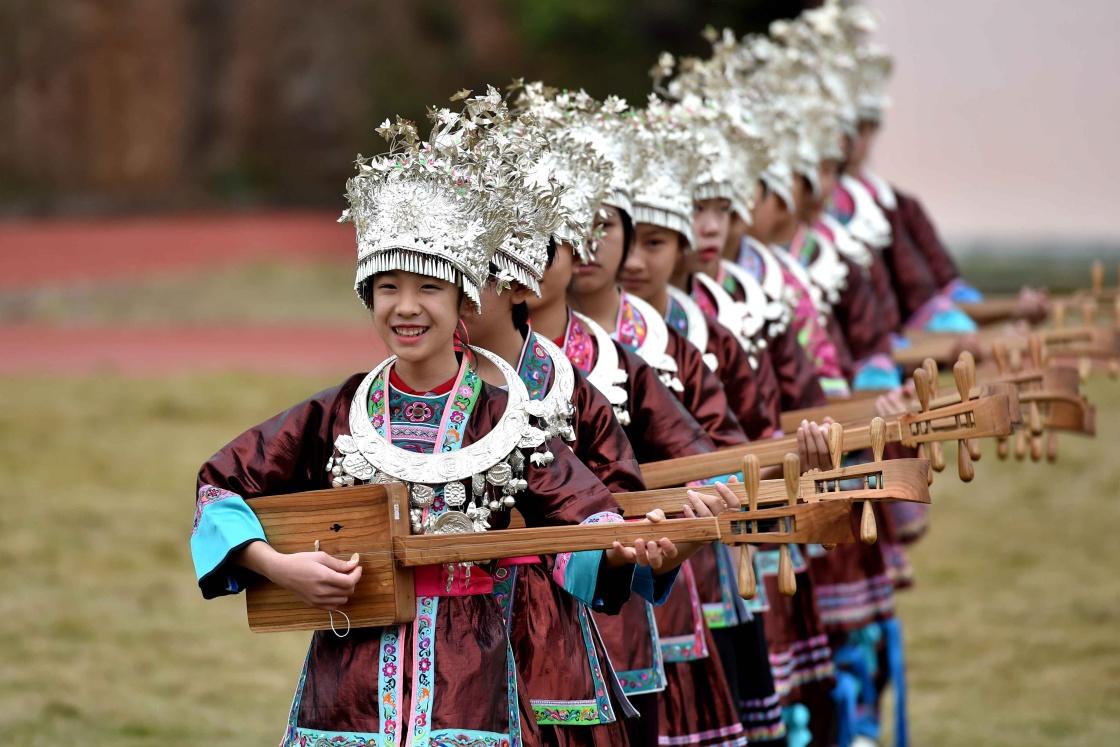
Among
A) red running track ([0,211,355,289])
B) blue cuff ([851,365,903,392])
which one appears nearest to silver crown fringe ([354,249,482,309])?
blue cuff ([851,365,903,392])

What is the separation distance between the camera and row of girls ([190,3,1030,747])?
3.49m

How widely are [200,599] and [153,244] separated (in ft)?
43.8

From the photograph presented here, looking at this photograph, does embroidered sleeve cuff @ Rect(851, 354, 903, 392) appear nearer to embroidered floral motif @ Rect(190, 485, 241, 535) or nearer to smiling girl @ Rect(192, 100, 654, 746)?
smiling girl @ Rect(192, 100, 654, 746)

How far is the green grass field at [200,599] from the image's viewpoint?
6.70 meters

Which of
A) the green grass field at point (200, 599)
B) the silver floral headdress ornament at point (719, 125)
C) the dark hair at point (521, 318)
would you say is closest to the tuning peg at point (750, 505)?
the dark hair at point (521, 318)

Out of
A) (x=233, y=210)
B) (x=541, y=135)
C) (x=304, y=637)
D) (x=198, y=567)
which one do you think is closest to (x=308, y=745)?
(x=198, y=567)

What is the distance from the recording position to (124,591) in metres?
8.39

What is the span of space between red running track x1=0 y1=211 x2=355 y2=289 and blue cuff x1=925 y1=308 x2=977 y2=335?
13.5 meters

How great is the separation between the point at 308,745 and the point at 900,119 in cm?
1136

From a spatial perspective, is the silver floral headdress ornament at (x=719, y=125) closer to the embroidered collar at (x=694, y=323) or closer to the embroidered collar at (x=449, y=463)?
the embroidered collar at (x=694, y=323)

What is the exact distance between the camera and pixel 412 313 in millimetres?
3531

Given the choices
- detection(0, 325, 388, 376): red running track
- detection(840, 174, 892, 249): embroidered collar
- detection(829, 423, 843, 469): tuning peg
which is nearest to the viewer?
detection(829, 423, 843, 469): tuning peg

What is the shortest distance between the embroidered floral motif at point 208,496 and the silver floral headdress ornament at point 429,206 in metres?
0.46

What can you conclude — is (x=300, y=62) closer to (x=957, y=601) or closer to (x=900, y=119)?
(x=900, y=119)
